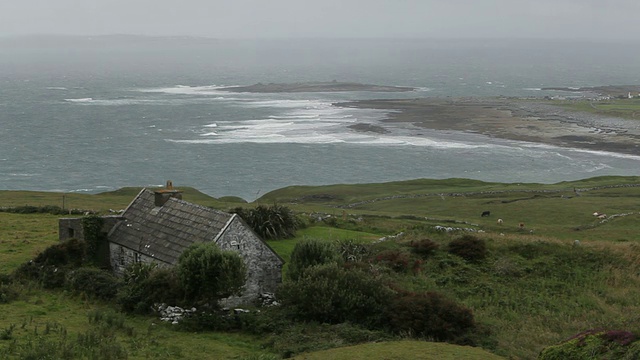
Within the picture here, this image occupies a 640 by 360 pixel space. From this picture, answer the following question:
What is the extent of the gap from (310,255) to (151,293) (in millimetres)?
6361

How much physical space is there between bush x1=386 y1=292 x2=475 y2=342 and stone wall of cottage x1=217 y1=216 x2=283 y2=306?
18.1 ft

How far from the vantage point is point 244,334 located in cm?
2608

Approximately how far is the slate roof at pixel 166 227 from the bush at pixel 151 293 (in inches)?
81.0

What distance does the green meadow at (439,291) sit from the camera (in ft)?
76.2

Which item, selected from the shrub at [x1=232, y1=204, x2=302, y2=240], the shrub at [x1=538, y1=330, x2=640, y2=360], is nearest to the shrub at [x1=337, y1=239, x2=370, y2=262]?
the shrub at [x1=232, y1=204, x2=302, y2=240]

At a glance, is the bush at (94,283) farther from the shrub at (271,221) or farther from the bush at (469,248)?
the bush at (469,248)

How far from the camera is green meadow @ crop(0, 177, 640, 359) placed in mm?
23234

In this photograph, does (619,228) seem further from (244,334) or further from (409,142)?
(409,142)

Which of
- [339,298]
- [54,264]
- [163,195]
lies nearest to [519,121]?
[163,195]

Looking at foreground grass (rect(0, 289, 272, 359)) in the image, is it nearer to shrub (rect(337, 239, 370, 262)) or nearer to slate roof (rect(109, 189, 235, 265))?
slate roof (rect(109, 189, 235, 265))

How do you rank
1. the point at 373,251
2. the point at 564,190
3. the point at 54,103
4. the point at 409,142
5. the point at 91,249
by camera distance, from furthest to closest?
1. the point at 54,103
2. the point at 409,142
3. the point at 564,190
4. the point at 373,251
5. the point at 91,249

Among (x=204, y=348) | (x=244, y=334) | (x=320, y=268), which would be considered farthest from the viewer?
(x=320, y=268)

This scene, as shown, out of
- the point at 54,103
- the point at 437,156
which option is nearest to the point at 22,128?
the point at 54,103

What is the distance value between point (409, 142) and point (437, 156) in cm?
1052
